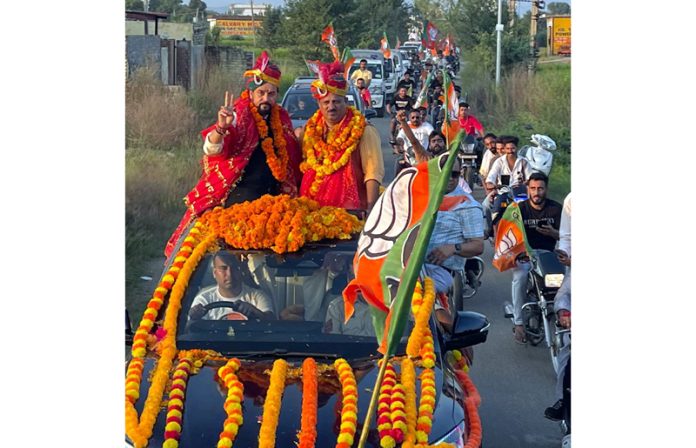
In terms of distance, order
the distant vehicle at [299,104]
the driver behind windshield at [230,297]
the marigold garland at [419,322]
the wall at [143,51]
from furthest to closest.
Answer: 1. the wall at [143,51]
2. the distant vehicle at [299,104]
3. the driver behind windshield at [230,297]
4. the marigold garland at [419,322]

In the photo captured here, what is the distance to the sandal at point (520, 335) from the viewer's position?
10453 mm

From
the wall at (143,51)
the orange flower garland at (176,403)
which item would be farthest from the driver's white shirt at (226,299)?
the wall at (143,51)

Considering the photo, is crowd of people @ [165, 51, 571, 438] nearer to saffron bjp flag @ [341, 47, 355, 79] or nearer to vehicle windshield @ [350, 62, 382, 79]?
saffron bjp flag @ [341, 47, 355, 79]

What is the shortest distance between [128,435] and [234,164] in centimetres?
356

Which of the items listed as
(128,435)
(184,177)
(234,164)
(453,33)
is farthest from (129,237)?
(453,33)

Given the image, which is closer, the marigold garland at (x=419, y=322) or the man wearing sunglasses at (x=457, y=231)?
the marigold garland at (x=419, y=322)

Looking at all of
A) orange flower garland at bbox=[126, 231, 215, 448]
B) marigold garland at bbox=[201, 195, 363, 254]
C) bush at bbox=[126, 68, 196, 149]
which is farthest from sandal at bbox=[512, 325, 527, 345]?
bush at bbox=[126, 68, 196, 149]

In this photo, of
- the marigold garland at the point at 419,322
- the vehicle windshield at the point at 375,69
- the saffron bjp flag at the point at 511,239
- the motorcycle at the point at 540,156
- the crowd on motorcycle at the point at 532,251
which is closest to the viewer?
the marigold garland at the point at 419,322

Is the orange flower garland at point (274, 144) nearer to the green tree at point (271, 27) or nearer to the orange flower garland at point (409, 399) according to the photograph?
the orange flower garland at point (409, 399)

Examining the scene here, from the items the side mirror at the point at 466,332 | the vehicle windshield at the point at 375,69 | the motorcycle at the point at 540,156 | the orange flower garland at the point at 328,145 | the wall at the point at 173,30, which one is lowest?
the side mirror at the point at 466,332

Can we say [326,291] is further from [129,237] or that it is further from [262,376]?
[129,237]

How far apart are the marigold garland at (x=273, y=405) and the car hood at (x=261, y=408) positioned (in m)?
0.03

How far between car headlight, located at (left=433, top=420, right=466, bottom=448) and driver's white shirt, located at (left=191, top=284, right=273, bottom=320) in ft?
4.03

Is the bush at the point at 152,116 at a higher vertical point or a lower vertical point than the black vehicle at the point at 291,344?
higher
